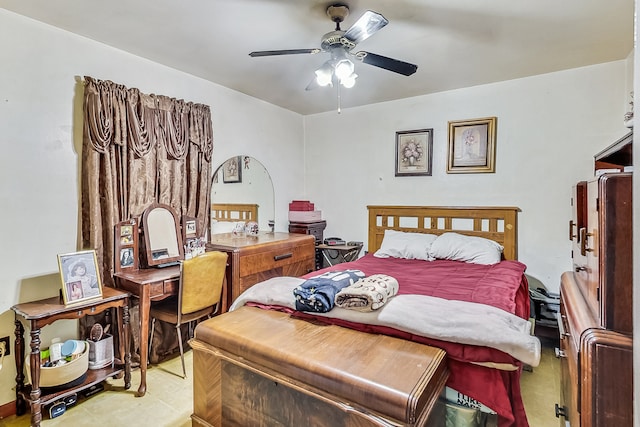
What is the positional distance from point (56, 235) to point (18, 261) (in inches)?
9.7

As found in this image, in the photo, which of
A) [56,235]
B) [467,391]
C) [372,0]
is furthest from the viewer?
[56,235]

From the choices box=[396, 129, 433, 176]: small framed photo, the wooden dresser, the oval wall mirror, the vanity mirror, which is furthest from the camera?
box=[396, 129, 433, 176]: small framed photo

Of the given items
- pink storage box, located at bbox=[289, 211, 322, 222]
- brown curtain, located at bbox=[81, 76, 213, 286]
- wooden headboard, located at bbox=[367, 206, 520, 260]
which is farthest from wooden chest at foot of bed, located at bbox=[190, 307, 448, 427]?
pink storage box, located at bbox=[289, 211, 322, 222]

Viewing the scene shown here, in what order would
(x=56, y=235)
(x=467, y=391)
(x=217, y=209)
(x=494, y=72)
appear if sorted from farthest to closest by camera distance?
(x=217, y=209) → (x=494, y=72) → (x=56, y=235) → (x=467, y=391)

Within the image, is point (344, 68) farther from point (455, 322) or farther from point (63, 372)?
point (63, 372)

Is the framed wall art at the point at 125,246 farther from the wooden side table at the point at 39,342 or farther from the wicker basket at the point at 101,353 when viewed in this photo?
the wicker basket at the point at 101,353

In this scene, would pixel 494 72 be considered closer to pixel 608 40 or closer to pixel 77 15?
pixel 608 40

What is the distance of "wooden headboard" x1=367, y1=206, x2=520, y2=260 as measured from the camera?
317 cm

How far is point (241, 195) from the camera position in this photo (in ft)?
11.8

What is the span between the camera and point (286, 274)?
3.32 m

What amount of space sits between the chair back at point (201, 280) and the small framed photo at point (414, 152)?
7.46 feet

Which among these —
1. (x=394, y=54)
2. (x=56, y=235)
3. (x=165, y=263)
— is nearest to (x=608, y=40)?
(x=394, y=54)

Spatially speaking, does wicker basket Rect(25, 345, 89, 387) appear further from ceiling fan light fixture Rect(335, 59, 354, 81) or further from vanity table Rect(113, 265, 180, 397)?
ceiling fan light fixture Rect(335, 59, 354, 81)

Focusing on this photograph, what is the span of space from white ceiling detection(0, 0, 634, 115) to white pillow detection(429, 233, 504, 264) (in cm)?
153
